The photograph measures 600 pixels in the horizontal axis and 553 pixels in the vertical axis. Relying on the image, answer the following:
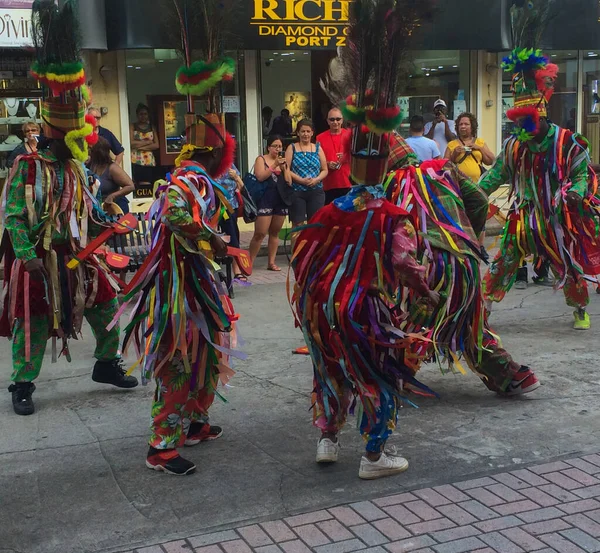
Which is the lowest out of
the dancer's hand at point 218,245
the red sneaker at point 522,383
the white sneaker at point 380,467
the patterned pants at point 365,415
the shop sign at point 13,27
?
the white sneaker at point 380,467

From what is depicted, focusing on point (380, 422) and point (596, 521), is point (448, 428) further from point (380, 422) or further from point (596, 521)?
point (596, 521)

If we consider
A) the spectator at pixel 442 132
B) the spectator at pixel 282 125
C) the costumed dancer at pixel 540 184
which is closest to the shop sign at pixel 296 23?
the spectator at pixel 282 125

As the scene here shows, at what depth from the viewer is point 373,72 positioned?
382 centimetres

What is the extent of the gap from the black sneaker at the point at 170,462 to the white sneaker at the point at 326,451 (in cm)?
62

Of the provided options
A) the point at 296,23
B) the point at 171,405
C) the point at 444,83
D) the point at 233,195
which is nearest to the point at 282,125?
the point at 296,23

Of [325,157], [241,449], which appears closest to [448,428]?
[241,449]

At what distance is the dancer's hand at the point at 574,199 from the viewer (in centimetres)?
631

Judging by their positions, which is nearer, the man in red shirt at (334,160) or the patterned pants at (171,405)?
the patterned pants at (171,405)

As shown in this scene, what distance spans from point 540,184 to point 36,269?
153 inches

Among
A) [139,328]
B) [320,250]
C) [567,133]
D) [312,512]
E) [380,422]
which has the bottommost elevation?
[312,512]

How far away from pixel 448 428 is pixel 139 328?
1.79 metres

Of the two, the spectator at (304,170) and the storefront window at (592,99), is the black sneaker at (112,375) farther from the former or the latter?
the storefront window at (592,99)

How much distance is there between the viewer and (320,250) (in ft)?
12.9

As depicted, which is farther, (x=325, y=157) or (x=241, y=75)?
(x=241, y=75)
